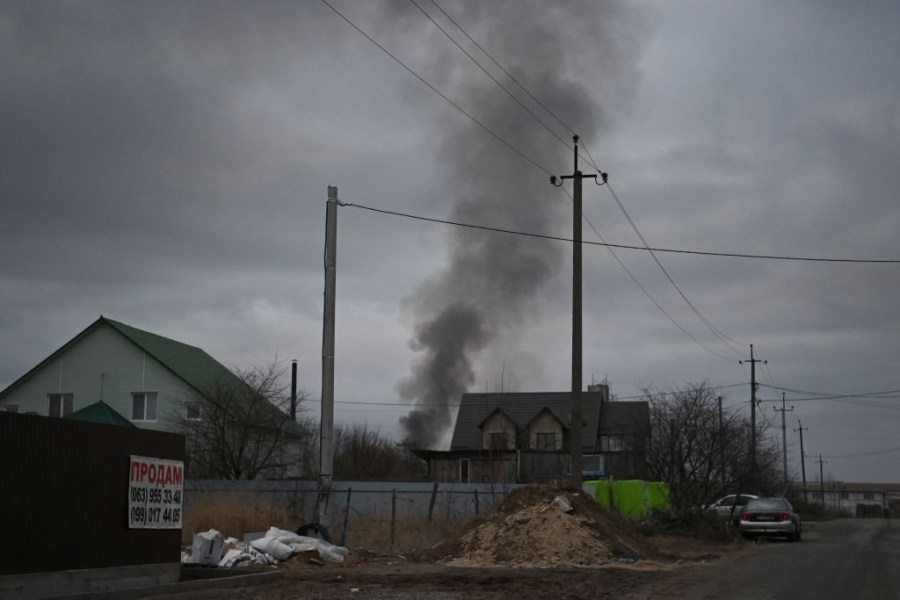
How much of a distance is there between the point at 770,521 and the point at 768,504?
3.00 ft

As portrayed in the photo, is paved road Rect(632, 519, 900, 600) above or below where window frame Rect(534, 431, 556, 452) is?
below

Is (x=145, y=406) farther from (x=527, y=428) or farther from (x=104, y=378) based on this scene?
(x=527, y=428)

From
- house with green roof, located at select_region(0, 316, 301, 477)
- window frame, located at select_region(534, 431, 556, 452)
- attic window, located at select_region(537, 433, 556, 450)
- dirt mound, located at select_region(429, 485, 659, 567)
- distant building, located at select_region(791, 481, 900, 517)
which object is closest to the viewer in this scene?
dirt mound, located at select_region(429, 485, 659, 567)

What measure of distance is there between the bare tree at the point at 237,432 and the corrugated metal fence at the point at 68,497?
22010 millimetres

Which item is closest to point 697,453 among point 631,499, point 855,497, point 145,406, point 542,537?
point 631,499

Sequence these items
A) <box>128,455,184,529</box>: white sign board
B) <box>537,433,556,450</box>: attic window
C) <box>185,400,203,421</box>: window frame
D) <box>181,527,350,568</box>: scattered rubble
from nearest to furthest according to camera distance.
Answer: <box>128,455,184,529</box>: white sign board
<box>181,527,350,568</box>: scattered rubble
<box>185,400,203,421</box>: window frame
<box>537,433,556,450</box>: attic window

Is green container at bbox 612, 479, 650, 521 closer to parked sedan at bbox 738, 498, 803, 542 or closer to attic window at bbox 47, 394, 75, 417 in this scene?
parked sedan at bbox 738, 498, 803, 542

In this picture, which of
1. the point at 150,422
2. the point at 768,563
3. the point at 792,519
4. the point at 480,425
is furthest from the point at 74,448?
the point at 480,425

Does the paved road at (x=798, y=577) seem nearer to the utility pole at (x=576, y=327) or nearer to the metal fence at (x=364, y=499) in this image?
the utility pole at (x=576, y=327)

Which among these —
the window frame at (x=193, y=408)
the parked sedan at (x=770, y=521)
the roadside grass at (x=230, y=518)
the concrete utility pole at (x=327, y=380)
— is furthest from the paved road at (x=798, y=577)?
the window frame at (x=193, y=408)

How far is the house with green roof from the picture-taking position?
150 feet

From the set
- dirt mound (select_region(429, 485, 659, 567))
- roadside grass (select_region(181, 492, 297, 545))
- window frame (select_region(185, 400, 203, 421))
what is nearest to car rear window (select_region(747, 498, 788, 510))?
dirt mound (select_region(429, 485, 659, 567))

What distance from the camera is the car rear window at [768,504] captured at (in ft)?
102

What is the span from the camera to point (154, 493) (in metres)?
16.5
